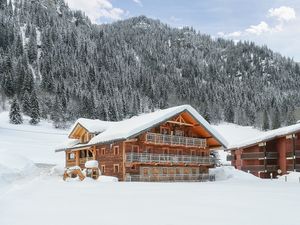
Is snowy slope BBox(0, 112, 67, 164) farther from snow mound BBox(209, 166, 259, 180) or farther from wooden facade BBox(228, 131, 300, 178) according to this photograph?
wooden facade BBox(228, 131, 300, 178)

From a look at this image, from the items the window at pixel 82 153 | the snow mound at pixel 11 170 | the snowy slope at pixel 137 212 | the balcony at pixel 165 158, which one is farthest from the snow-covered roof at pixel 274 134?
the snowy slope at pixel 137 212

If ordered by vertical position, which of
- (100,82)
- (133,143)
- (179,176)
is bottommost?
(179,176)

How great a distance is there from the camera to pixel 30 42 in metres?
166

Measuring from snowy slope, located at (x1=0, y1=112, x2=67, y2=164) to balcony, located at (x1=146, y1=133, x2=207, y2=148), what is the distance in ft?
74.1

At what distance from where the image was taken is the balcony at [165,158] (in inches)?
1496

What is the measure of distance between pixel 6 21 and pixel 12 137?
387 ft

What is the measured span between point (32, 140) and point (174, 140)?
38.5 meters

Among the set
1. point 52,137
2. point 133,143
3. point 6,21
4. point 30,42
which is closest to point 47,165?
point 133,143

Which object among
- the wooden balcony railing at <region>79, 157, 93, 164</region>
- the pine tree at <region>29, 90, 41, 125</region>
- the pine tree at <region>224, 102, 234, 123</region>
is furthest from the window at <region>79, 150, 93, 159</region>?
the pine tree at <region>224, 102, 234, 123</region>

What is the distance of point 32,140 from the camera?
71812 millimetres

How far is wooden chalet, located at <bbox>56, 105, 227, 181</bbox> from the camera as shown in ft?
125

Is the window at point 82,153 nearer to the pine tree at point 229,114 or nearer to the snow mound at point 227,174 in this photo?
the snow mound at point 227,174

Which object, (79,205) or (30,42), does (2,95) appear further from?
(79,205)

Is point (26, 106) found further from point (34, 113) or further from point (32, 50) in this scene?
point (32, 50)
